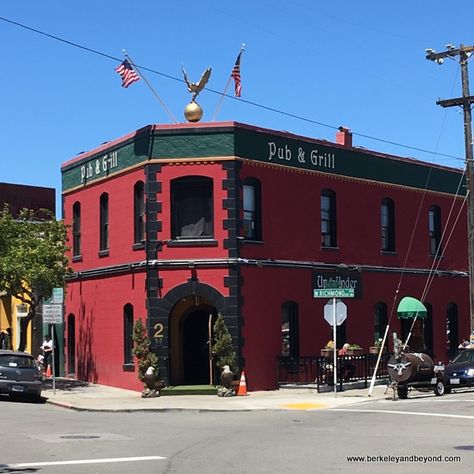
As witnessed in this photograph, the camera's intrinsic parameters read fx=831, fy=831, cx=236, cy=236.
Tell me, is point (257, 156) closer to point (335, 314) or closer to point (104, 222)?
point (335, 314)

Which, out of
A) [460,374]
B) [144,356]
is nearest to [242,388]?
[144,356]

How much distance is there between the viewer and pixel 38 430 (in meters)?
15.9

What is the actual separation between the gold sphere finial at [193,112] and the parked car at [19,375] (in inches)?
349

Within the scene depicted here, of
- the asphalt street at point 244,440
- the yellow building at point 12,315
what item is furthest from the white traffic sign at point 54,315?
the yellow building at point 12,315

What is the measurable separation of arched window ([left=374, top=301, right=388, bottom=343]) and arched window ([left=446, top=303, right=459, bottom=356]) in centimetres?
425

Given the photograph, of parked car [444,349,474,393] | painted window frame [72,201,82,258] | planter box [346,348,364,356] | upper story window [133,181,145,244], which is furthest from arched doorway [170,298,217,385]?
parked car [444,349,474,393]

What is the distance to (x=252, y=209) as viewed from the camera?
26031mm

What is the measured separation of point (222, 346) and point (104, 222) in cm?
713

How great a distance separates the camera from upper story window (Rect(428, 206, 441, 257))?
108 ft

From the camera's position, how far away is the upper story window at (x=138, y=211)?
2616 cm

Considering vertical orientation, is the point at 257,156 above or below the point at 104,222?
above

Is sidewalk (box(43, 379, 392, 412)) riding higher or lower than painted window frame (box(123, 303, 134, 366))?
→ lower

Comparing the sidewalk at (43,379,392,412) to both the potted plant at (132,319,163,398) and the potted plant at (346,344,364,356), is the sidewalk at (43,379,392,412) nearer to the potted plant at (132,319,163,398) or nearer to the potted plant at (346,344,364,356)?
the potted plant at (132,319,163,398)

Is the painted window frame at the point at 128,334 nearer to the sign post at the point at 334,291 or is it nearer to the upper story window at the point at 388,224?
the sign post at the point at 334,291
